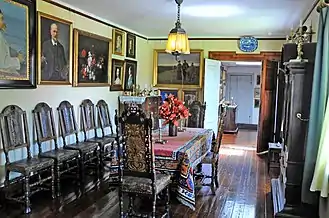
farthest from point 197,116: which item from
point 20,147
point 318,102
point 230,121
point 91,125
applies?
point 230,121

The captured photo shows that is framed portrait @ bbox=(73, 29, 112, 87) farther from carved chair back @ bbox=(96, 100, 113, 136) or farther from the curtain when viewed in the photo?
the curtain

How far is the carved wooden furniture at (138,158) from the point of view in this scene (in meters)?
3.29

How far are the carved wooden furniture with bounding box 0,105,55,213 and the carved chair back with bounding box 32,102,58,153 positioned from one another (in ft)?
0.70

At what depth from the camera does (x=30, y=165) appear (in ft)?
12.9

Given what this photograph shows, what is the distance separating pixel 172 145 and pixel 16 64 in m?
2.15

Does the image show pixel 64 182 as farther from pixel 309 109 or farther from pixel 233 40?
pixel 233 40

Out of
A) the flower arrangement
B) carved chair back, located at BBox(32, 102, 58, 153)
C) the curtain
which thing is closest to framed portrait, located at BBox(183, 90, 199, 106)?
the flower arrangement

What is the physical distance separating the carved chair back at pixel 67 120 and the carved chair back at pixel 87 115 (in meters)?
0.26

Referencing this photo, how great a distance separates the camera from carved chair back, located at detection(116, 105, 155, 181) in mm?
3283

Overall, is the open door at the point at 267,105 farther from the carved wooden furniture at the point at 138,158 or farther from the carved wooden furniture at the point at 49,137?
the carved wooden furniture at the point at 138,158

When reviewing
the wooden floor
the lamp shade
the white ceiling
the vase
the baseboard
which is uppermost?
the white ceiling

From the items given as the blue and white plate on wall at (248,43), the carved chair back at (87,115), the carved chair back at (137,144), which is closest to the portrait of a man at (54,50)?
the carved chair back at (87,115)

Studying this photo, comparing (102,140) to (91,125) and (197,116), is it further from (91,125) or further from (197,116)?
(197,116)

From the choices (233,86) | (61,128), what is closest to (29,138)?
(61,128)
